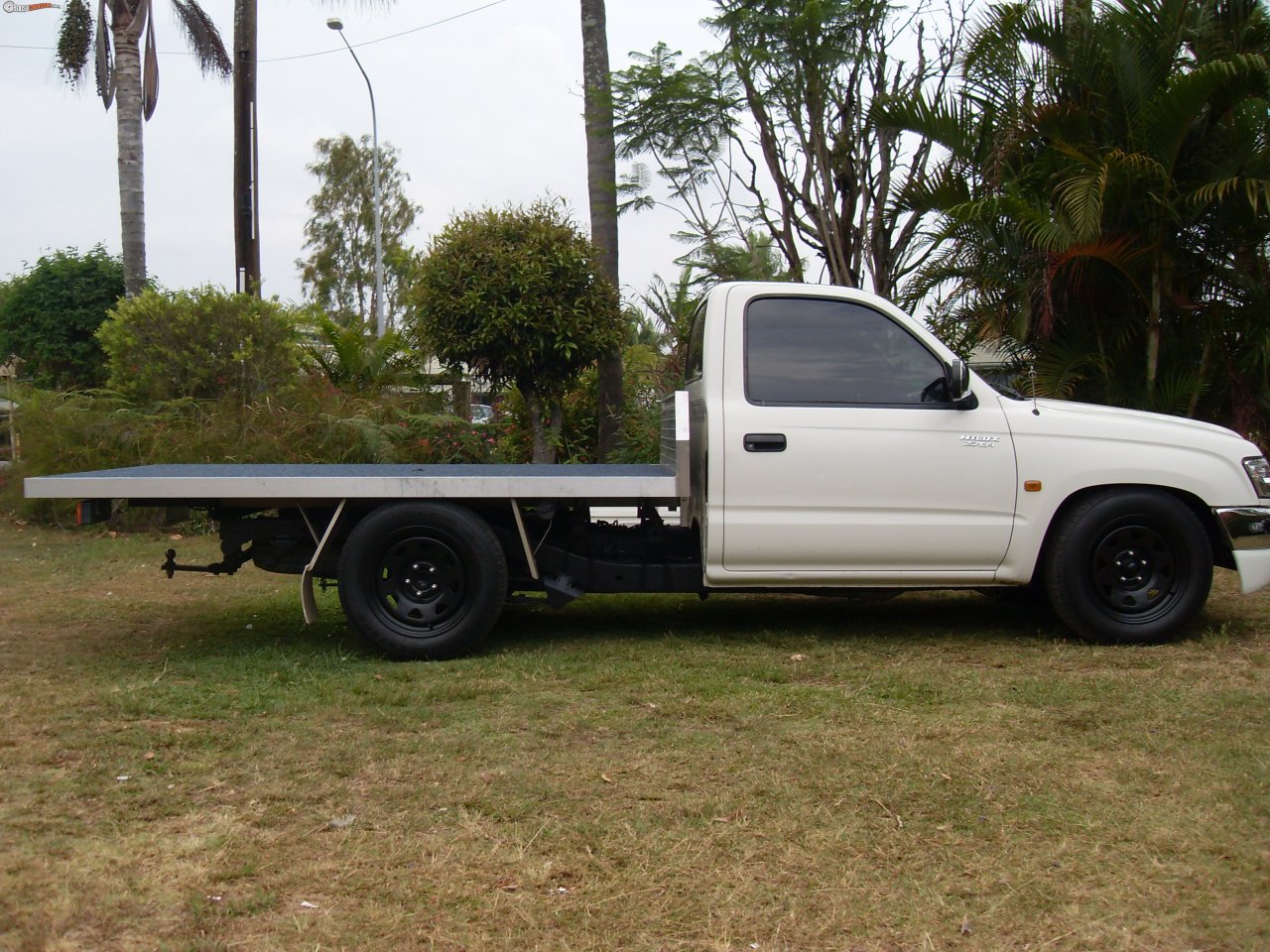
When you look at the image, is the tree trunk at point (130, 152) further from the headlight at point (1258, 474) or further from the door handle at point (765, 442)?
the headlight at point (1258, 474)

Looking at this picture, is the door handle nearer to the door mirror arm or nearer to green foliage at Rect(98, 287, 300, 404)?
the door mirror arm

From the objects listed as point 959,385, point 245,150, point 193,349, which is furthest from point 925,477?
point 245,150

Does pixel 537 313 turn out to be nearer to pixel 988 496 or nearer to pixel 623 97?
pixel 623 97

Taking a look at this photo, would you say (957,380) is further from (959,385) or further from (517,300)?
(517,300)

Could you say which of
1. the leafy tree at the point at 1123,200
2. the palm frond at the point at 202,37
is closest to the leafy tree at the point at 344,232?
the palm frond at the point at 202,37

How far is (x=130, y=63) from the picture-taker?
17.8 metres

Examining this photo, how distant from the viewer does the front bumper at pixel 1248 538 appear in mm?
6301

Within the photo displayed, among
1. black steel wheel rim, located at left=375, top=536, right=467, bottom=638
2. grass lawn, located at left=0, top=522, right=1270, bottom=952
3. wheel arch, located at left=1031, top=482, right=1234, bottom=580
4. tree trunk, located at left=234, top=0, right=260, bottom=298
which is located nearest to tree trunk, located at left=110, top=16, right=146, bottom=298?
tree trunk, located at left=234, top=0, right=260, bottom=298

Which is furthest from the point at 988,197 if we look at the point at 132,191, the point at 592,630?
the point at 132,191

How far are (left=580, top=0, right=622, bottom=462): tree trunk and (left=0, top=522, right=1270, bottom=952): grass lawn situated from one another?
5.69 metres

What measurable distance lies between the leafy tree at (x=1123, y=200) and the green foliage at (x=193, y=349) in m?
7.06

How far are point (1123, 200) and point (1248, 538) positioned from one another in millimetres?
3759

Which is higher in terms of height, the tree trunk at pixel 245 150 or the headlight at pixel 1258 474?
the tree trunk at pixel 245 150

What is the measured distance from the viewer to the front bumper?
20.7ft
